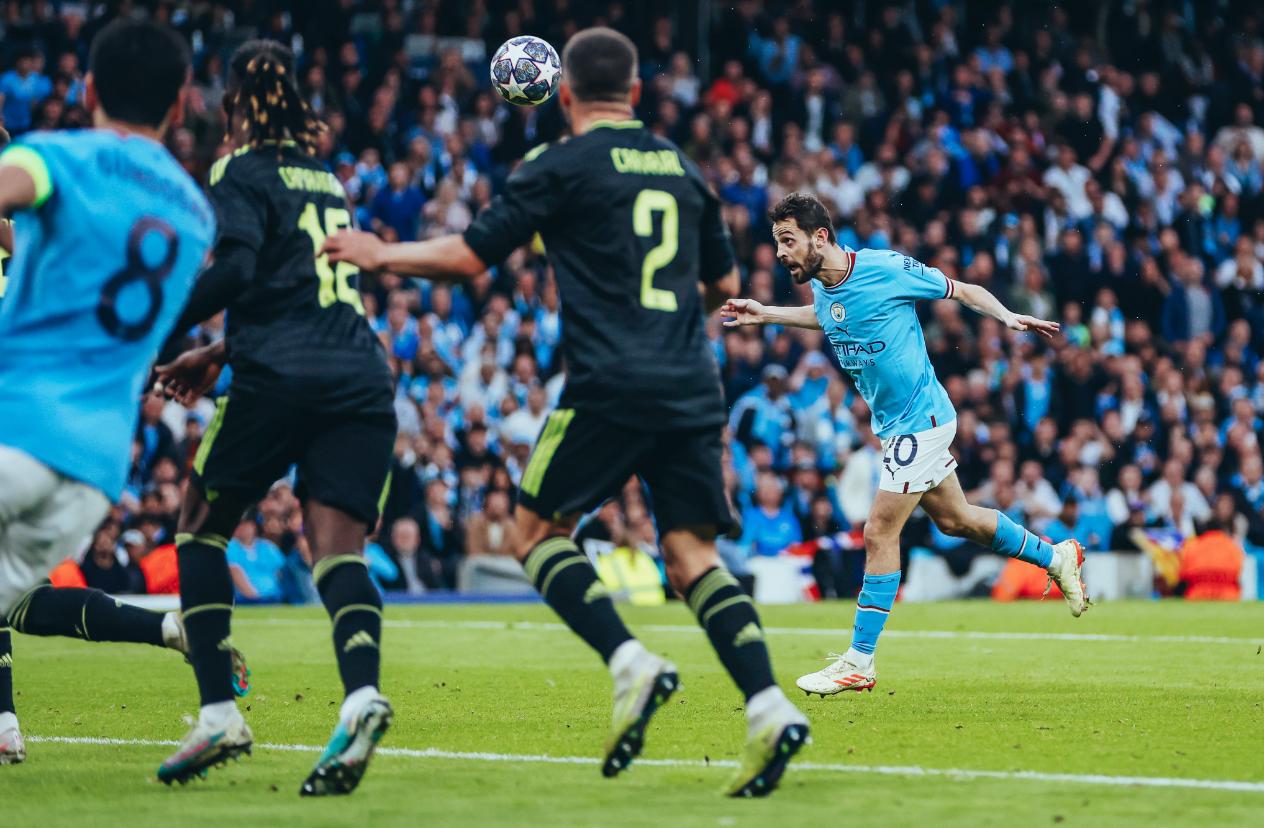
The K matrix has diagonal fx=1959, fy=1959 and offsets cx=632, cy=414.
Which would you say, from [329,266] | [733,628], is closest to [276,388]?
[329,266]

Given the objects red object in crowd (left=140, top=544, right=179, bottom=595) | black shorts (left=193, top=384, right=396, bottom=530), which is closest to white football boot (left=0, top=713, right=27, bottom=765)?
black shorts (left=193, top=384, right=396, bottom=530)

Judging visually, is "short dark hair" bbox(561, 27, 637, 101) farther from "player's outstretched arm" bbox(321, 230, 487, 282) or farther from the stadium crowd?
the stadium crowd

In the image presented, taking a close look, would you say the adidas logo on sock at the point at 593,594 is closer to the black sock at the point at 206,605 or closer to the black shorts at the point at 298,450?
the black shorts at the point at 298,450

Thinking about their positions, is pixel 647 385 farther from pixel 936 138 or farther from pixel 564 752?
pixel 936 138

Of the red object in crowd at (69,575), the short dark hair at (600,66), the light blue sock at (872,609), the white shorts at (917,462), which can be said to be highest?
the short dark hair at (600,66)

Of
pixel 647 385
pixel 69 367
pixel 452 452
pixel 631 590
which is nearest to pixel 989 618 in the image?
pixel 631 590

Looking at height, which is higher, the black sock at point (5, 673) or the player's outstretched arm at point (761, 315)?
the player's outstretched arm at point (761, 315)

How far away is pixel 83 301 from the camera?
17.5 ft

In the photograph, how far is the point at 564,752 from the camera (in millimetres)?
7477

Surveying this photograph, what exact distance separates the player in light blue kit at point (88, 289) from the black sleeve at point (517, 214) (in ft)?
3.09

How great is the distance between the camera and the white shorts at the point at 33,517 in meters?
5.18

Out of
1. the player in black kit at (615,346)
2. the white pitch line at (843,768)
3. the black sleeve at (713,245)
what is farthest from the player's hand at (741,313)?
the white pitch line at (843,768)

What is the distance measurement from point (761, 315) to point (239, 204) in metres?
2.96

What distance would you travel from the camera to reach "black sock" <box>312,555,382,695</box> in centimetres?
636
